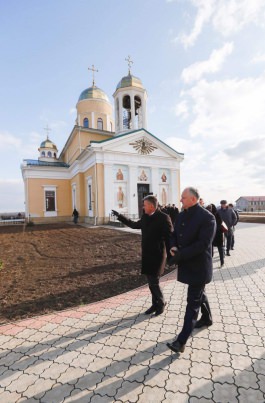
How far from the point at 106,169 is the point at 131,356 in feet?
58.1

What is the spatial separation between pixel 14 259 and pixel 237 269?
7306 millimetres

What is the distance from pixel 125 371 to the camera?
2.37m

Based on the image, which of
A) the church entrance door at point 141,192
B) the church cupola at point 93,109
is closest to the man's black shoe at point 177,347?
the church entrance door at point 141,192

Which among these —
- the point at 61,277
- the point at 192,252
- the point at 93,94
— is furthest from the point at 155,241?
the point at 93,94

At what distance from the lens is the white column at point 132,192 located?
803 inches

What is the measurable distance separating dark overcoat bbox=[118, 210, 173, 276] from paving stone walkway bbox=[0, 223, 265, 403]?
0.85 metres

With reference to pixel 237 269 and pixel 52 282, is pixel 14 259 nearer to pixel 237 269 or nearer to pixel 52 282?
pixel 52 282

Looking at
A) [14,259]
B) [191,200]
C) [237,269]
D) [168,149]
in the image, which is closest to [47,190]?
[168,149]

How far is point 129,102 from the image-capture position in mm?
24609

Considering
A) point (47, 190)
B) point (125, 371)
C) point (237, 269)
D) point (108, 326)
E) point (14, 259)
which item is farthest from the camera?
point (47, 190)

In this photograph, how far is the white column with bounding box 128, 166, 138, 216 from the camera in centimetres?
2039

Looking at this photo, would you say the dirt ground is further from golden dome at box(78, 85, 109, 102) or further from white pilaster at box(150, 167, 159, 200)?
golden dome at box(78, 85, 109, 102)

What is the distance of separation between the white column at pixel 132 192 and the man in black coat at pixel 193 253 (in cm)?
1762

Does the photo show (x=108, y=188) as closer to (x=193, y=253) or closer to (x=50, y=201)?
(x=50, y=201)
